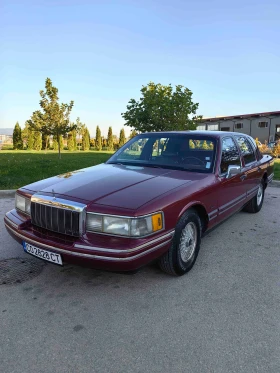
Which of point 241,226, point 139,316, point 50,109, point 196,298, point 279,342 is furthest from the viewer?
point 50,109

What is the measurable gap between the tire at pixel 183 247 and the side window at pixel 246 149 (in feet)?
6.73

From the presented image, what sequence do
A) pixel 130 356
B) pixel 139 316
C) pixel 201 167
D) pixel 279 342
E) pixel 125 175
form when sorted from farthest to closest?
pixel 201 167 < pixel 125 175 < pixel 139 316 < pixel 279 342 < pixel 130 356

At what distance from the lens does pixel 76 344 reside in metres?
2.12

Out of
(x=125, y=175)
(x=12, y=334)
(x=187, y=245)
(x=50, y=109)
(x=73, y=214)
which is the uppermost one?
(x=50, y=109)

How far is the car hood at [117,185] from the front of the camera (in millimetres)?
2664

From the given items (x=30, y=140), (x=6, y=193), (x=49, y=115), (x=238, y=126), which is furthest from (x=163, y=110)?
(x=238, y=126)

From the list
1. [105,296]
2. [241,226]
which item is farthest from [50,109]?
[105,296]

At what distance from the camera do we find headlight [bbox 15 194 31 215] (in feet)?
10.1

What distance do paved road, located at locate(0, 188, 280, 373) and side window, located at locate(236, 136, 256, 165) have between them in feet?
5.94

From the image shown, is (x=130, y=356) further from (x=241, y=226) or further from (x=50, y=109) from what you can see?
(x=50, y=109)

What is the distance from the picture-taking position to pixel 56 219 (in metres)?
2.68

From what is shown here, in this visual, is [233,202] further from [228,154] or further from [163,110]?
[163,110]

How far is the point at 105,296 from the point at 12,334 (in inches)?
33.1

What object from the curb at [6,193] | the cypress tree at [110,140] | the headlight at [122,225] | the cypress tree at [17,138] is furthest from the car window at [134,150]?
the cypress tree at [110,140]
